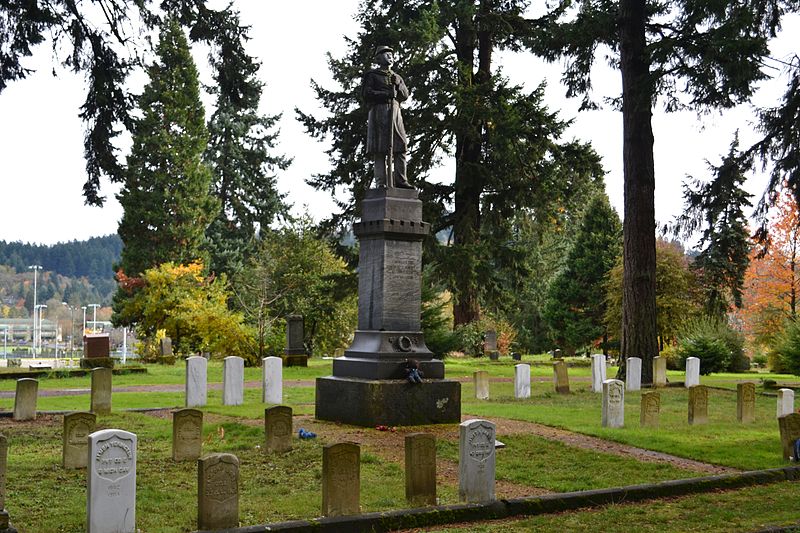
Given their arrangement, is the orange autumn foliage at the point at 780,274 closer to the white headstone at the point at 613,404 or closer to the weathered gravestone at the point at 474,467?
the white headstone at the point at 613,404

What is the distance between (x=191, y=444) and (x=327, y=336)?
30.1m

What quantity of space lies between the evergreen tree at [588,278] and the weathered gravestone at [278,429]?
1442 inches

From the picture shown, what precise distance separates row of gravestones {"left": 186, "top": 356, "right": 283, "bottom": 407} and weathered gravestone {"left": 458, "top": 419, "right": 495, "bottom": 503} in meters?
9.48

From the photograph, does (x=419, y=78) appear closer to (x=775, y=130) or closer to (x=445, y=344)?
(x=445, y=344)

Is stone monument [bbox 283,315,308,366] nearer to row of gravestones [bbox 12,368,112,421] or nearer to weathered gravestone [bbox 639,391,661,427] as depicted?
row of gravestones [bbox 12,368,112,421]

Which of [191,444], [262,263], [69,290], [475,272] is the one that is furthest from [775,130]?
[69,290]

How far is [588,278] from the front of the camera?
157 feet

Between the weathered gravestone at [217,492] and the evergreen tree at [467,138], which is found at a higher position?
the evergreen tree at [467,138]

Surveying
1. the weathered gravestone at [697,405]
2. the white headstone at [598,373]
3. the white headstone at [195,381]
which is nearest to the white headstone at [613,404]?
the weathered gravestone at [697,405]

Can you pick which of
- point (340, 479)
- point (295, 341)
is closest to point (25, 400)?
point (340, 479)

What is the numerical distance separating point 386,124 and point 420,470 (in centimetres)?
819

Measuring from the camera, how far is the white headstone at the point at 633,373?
21844mm

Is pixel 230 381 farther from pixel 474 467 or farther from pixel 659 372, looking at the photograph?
pixel 659 372

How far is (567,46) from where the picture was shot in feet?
80.8
